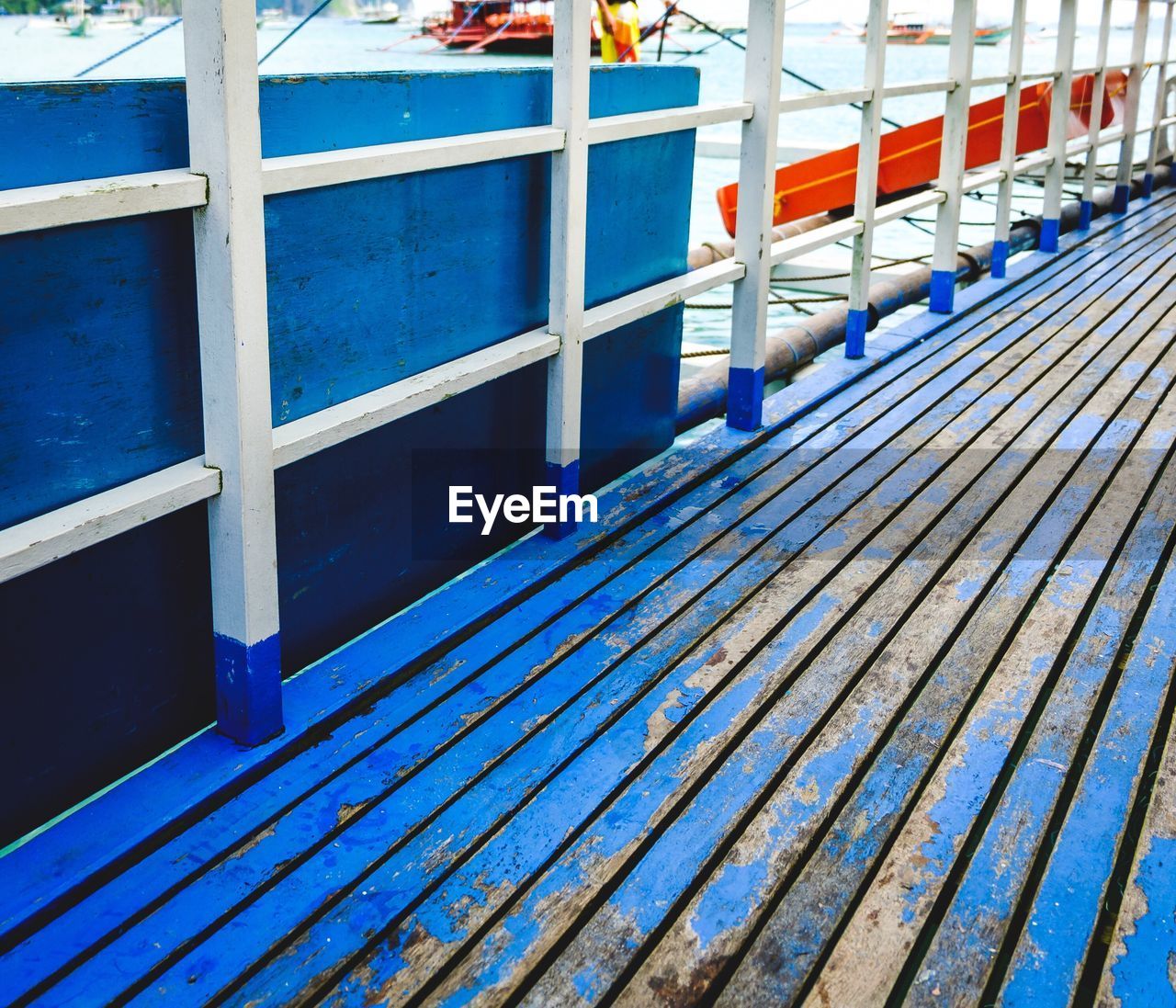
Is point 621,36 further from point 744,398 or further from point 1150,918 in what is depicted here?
point 1150,918

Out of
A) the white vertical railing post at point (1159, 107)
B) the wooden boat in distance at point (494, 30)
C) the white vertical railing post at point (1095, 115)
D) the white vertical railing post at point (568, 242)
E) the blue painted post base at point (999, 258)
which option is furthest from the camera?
the wooden boat in distance at point (494, 30)

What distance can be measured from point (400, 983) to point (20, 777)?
2.36 feet

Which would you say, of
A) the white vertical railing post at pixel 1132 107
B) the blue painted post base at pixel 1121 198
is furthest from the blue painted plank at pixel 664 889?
the blue painted post base at pixel 1121 198

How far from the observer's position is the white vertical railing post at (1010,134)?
Result: 6.14 meters

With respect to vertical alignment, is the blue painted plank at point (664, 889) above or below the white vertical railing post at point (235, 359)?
below

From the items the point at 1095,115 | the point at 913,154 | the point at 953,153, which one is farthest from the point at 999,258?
the point at 913,154

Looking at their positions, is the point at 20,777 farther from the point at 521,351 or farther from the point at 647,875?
the point at 521,351

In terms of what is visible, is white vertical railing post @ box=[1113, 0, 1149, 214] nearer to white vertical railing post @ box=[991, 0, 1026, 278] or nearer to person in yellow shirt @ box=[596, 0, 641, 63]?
white vertical railing post @ box=[991, 0, 1026, 278]

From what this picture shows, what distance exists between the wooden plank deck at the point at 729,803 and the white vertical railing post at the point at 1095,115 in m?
5.22

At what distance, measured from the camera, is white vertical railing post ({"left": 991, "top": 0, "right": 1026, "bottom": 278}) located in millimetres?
6137

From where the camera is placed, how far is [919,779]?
2266mm

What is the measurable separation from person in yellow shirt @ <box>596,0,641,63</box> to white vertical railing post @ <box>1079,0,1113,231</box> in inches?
108

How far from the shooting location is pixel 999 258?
6914 millimetres

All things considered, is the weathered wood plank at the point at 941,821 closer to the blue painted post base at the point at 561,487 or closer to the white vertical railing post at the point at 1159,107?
the blue painted post base at the point at 561,487
